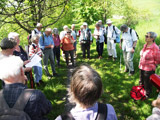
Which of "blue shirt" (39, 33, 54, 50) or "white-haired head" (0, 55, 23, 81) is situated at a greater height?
"blue shirt" (39, 33, 54, 50)

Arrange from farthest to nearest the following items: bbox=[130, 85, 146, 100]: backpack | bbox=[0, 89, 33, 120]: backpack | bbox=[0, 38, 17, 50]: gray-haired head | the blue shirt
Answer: the blue shirt, bbox=[130, 85, 146, 100]: backpack, bbox=[0, 38, 17, 50]: gray-haired head, bbox=[0, 89, 33, 120]: backpack

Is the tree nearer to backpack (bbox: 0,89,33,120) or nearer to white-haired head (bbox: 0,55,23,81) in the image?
white-haired head (bbox: 0,55,23,81)

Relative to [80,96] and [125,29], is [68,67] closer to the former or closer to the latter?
[125,29]

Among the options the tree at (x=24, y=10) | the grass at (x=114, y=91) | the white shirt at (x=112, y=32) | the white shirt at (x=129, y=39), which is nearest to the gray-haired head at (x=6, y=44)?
the tree at (x=24, y=10)

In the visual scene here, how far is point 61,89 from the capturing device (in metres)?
4.53

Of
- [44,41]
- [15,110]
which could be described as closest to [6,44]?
[15,110]

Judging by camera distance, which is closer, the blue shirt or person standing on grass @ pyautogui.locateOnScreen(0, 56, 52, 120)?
person standing on grass @ pyautogui.locateOnScreen(0, 56, 52, 120)

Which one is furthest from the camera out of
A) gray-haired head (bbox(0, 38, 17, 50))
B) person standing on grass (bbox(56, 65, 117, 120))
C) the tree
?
the tree

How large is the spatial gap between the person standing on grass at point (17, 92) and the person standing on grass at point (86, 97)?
16.2 inches

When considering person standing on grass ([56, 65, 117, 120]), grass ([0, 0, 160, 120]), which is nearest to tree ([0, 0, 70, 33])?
grass ([0, 0, 160, 120])

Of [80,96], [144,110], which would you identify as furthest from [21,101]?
[144,110]

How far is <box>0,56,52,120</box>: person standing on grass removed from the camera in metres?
1.45

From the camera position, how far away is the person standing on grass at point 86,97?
48.4 inches

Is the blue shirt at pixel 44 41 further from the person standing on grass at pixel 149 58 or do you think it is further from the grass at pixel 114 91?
the person standing on grass at pixel 149 58
